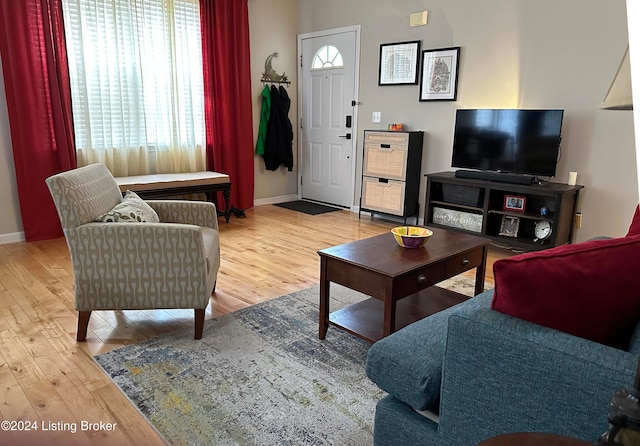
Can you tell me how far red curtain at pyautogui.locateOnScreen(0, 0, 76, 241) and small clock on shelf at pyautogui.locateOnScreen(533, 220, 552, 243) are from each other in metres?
4.24

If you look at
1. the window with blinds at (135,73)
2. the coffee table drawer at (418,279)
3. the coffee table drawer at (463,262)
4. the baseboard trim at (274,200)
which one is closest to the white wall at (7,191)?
the window with blinds at (135,73)

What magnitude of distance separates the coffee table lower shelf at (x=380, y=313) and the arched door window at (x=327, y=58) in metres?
3.72

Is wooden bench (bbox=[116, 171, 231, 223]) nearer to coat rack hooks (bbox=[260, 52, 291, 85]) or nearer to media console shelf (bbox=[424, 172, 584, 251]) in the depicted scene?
coat rack hooks (bbox=[260, 52, 291, 85])

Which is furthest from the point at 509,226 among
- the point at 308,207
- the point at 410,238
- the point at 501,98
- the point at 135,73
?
the point at 135,73

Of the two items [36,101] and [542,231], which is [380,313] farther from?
[36,101]

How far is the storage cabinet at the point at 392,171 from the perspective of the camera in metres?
4.84

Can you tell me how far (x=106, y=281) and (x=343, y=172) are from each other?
12.6 feet

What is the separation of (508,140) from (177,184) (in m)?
3.15

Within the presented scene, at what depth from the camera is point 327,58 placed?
5.71 m

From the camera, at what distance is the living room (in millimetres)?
3553

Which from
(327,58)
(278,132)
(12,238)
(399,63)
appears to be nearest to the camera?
(12,238)

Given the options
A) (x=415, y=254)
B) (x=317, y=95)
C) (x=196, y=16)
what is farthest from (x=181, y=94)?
(x=415, y=254)

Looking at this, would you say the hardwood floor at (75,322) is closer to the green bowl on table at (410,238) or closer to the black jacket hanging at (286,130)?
the green bowl on table at (410,238)

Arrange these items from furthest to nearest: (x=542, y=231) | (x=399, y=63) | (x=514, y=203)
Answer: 1. (x=399, y=63)
2. (x=514, y=203)
3. (x=542, y=231)
